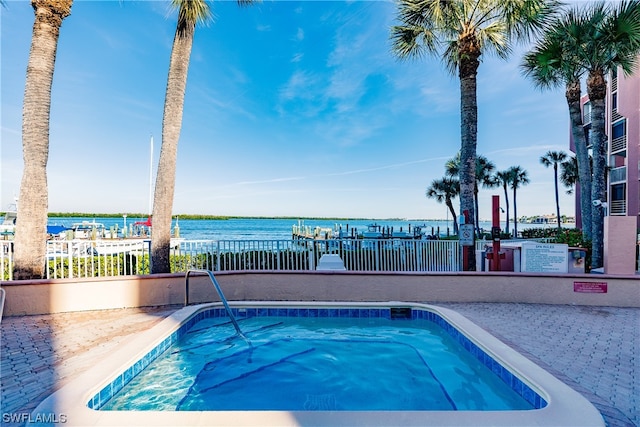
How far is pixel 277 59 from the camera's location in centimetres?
1638

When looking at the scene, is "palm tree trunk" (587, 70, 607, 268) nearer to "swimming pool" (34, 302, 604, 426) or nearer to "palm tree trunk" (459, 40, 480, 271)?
"palm tree trunk" (459, 40, 480, 271)

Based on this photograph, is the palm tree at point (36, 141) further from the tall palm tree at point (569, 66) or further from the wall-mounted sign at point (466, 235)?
the tall palm tree at point (569, 66)

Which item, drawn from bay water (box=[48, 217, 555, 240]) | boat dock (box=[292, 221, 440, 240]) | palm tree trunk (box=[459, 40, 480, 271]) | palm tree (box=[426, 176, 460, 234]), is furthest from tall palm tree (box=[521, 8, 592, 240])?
palm tree (box=[426, 176, 460, 234])

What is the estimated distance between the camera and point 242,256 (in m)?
6.86

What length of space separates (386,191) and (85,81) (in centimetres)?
3017

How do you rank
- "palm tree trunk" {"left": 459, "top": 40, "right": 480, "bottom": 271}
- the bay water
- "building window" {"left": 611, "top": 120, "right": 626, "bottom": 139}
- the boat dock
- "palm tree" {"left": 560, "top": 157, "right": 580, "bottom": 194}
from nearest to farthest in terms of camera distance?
"palm tree trunk" {"left": 459, "top": 40, "right": 480, "bottom": 271}, the boat dock, "building window" {"left": 611, "top": 120, "right": 626, "bottom": 139}, "palm tree" {"left": 560, "top": 157, "right": 580, "bottom": 194}, the bay water

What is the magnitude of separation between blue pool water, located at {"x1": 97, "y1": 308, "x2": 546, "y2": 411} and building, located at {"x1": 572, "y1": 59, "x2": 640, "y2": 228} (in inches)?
705

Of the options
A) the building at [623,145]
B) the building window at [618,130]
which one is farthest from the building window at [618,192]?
the building window at [618,130]

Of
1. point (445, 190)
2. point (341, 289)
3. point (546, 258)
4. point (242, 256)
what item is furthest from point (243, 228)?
point (546, 258)

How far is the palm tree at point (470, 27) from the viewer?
689 centimetres

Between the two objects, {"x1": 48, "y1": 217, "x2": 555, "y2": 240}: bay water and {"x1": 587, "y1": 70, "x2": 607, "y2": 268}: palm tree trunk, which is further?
{"x1": 48, "y1": 217, "x2": 555, "y2": 240}: bay water

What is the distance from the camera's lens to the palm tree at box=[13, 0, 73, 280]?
518 cm

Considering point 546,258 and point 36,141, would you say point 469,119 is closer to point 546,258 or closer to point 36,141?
point 546,258

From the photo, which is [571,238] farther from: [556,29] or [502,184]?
[502,184]
